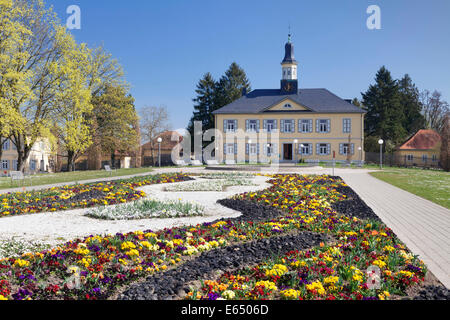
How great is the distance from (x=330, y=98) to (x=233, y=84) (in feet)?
58.3

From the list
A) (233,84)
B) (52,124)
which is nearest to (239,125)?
(233,84)

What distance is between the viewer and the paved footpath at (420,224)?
5164 mm

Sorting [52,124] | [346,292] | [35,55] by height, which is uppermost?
[35,55]

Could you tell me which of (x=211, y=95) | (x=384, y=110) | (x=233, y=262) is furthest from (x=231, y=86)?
(x=233, y=262)

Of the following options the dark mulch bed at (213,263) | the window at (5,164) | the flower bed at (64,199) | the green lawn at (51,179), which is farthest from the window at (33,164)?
the dark mulch bed at (213,263)

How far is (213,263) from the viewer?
4.74m

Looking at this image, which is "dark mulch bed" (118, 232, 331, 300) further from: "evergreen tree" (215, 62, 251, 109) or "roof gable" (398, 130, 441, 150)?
"evergreen tree" (215, 62, 251, 109)

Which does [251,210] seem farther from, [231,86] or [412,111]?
[412,111]

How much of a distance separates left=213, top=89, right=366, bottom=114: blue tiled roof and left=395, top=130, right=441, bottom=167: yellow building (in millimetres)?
8852

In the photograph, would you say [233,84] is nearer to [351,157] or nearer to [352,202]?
[351,157]

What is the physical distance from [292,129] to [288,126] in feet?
1.94

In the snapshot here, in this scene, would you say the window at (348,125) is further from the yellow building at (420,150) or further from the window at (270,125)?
the window at (270,125)

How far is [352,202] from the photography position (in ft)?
33.9

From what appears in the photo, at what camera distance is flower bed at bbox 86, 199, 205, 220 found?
27.4ft
